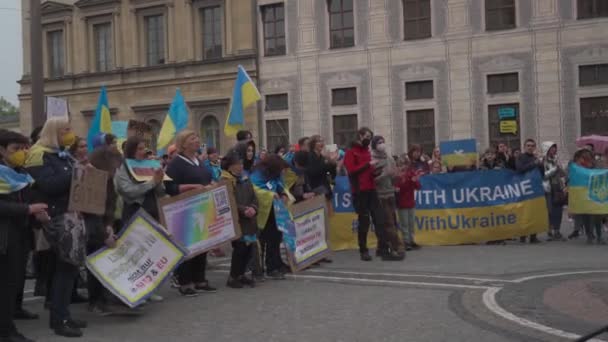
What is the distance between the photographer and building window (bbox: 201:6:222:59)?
34500 mm

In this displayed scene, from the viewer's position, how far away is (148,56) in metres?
36.5

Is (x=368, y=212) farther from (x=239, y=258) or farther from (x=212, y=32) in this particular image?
(x=212, y=32)

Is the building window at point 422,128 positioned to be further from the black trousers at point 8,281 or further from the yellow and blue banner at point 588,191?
the black trousers at point 8,281

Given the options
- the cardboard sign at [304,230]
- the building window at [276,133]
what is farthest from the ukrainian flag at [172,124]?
the building window at [276,133]

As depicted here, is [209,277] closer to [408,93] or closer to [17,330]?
[17,330]

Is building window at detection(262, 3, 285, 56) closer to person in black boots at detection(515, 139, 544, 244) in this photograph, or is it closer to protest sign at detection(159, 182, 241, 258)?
person in black boots at detection(515, 139, 544, 244)

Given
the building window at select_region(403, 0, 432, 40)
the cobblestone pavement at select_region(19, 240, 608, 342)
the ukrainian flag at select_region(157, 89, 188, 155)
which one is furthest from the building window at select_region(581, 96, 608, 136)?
the ukrainian flag at select_region(157, 89, 188, 155)

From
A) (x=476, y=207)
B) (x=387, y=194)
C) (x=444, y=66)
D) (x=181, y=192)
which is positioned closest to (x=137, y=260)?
(x=181, y=192)

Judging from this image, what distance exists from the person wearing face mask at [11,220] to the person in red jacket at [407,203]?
294 inches

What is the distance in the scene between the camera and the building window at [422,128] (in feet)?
97.2

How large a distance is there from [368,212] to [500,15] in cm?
1876

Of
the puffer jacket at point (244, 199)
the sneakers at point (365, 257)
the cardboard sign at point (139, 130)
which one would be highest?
the cardboard sign at point (139, 130)

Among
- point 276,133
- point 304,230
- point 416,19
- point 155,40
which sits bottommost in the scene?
point 304,230

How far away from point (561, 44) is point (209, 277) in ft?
67.1
